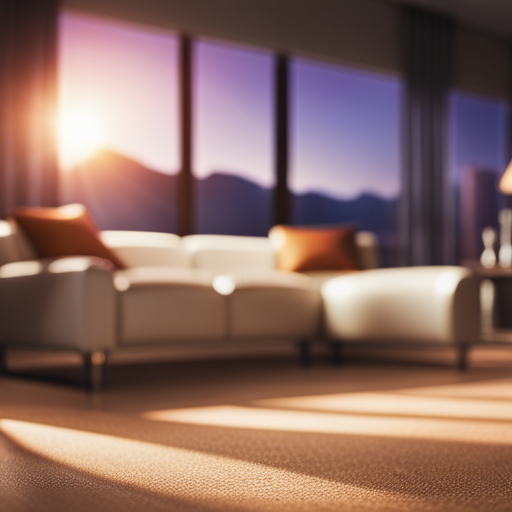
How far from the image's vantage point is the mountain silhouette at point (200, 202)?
21.4ft

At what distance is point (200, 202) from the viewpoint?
23.5 feet

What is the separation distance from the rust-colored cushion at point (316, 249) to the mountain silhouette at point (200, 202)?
1.70 m

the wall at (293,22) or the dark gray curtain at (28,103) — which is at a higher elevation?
the wall at (293,22)

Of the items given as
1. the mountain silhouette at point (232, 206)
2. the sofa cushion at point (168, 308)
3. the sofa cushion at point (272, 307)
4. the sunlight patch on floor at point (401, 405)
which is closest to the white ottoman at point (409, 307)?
the sofa cushion at point (272, 307)

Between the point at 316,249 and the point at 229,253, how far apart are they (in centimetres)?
53

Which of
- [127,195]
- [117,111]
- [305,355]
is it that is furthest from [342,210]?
[305,355]

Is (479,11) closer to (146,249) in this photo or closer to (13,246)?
(146,249)

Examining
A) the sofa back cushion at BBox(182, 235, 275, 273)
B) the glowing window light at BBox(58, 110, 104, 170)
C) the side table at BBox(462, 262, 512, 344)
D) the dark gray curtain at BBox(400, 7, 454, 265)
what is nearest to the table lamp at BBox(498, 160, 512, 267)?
the side table at BBox(462, 262, 512, 344)

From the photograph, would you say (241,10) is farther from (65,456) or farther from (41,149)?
(65,456)

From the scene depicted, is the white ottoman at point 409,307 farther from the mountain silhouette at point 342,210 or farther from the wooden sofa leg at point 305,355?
the mountain silhouette at point 342,210

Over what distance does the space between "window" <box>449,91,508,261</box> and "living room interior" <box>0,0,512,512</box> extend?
30 millimetres

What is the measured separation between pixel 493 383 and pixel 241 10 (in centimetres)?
389

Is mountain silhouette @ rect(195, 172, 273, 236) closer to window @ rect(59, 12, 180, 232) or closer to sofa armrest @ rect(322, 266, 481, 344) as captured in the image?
window @ rect(59, 12, 180, 232)

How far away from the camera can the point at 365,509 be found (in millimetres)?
1033
